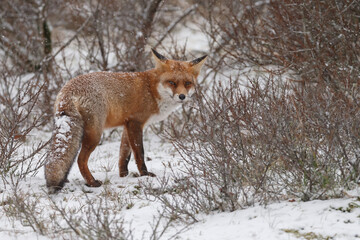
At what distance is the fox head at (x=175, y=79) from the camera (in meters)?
5.72

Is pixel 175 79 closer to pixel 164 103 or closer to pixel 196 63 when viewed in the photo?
pixel 164 103

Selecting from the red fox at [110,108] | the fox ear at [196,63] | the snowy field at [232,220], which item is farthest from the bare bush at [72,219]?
the fox ear at [196,63]

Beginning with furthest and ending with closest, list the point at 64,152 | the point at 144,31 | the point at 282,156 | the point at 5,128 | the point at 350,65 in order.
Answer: the point at 144,31, the point at 350,65, the point at 5,128, the point at 64,152, the point at 282,156

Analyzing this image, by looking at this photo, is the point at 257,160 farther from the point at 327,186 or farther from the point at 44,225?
the point at 44,225

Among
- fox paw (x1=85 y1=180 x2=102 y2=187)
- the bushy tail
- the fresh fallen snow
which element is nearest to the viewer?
the fresh fallen snow

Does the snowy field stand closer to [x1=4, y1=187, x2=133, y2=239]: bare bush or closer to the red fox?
[x1=4, y1=187, x2=133, y2=239]: bare bush

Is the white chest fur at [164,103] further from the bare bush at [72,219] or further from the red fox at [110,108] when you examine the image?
the bare bush at [72,219]

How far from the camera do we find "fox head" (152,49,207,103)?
5.72 meters

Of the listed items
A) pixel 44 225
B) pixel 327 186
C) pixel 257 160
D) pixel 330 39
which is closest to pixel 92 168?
pixel 44 225

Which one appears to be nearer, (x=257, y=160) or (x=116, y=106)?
(x=257, y=160)

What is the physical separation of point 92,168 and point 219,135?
3.30 m

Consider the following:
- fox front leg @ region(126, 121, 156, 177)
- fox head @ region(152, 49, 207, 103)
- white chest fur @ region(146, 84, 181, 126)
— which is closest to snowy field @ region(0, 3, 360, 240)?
fox front leg @ region(126, 121, 156, 177)

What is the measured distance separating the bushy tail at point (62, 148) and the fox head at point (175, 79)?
4.79 feet

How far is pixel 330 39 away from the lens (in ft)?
22.2
